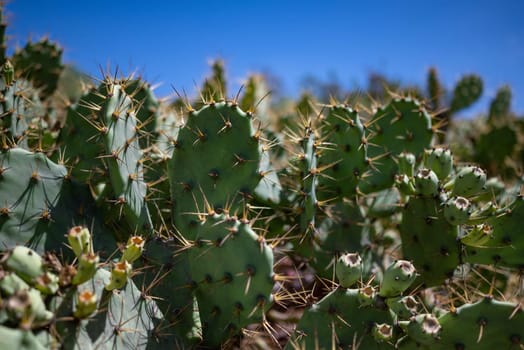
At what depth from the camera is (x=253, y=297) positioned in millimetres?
1783

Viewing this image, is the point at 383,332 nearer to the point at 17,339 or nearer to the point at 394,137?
the point at 17,339

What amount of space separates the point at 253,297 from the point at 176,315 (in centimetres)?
36

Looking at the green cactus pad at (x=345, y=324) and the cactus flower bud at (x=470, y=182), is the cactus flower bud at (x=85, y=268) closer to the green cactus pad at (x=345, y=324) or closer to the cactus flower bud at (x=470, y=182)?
the green cactus pad at (x=345, y=324)

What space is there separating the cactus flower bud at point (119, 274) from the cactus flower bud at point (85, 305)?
109 millimetres

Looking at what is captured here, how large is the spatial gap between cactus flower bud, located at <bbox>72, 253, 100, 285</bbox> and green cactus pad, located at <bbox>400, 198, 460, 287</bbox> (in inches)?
63.6

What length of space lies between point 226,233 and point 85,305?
22.1 inches

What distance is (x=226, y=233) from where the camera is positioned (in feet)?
5.96

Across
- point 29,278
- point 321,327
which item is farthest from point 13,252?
point 321,327

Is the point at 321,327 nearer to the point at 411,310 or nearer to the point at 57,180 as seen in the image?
the point at 411,310

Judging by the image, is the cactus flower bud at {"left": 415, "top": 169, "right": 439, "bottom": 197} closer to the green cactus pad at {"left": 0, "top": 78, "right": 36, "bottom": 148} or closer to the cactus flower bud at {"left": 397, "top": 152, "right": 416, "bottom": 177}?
the cactus flower bud at {"left": 397, "top": 152, "right": 416, "bottom": 177}

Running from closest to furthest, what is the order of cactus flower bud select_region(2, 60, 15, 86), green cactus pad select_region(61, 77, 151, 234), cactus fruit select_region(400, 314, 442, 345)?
cactus fruit select_region(400, 314, 442, 345), green cactus pad select_region(61, 77, 151, 234), cactus flower bud select_region(2, 60, 15, 86)

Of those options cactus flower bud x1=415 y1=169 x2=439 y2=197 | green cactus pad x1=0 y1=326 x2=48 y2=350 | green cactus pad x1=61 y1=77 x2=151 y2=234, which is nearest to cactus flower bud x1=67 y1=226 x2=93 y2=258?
green cactus pad x1=0 y1=326 x2=48 y2=350

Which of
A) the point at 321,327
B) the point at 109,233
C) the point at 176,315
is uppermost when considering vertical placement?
the point at 109,233

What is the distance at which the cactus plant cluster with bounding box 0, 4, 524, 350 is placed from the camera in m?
1.65
